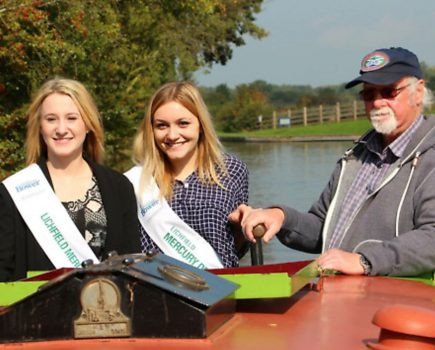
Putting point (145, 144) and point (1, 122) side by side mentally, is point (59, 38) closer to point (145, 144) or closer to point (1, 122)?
point (1, 122)

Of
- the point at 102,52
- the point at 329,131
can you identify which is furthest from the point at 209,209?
the point at 329,131

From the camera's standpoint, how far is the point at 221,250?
4.97m

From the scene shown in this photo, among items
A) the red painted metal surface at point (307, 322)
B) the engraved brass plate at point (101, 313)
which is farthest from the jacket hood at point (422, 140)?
the engraved brass plate at point (101, 313)

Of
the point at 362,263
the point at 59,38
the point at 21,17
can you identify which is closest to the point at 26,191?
the point at 362,263

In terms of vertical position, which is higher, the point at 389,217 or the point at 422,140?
the point at 422,140

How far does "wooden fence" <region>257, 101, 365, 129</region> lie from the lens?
65125 mm

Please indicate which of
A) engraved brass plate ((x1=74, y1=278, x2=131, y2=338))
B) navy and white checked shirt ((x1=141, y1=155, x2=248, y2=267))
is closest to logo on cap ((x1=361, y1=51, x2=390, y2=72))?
navy and white checked shirt ((x1=141, y1=155, x2=248, y2=267))

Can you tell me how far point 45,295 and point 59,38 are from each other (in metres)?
12.9

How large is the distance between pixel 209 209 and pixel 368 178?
833mm

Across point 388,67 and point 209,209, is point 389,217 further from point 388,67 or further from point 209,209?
point 209,209

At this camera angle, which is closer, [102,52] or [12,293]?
[12,293]

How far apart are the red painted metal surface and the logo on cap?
4.20 ft

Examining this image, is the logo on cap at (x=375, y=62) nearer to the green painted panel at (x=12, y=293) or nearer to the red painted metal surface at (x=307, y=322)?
the red painted metal surface at (x=307, y=322)

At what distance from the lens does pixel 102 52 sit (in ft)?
64.4
